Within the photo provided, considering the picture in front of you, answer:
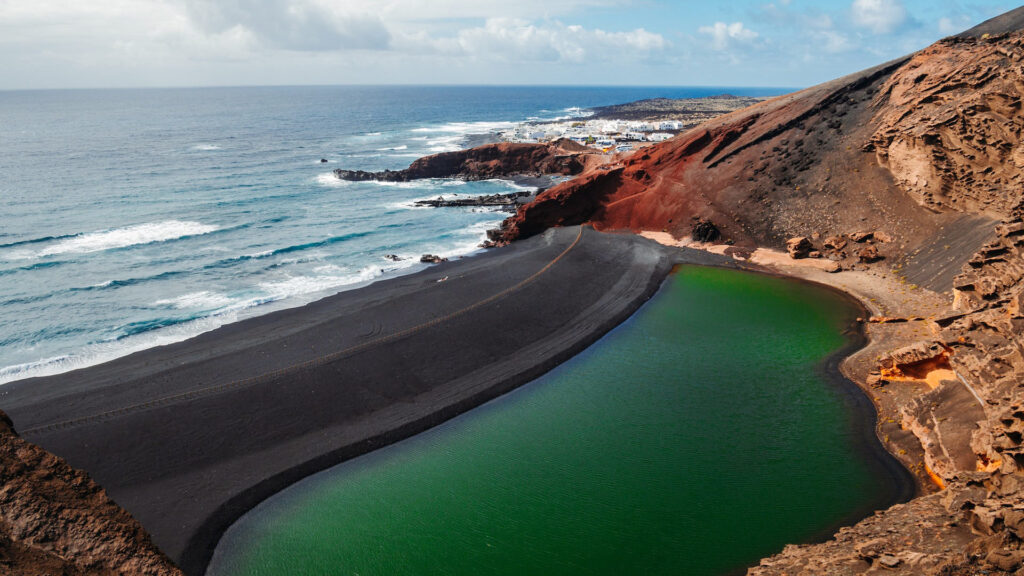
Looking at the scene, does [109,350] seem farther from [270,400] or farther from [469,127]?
[469,127]

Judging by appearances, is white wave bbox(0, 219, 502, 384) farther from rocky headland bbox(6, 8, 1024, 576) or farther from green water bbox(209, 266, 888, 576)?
green water bbox(209, 266, 888, 576)

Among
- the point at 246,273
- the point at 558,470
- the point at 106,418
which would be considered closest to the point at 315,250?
the point at 246,273

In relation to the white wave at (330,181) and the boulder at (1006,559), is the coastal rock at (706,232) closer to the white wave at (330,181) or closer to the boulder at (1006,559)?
the boulder at (1006,559)

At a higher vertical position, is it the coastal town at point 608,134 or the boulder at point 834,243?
the coastal town at point 608,134

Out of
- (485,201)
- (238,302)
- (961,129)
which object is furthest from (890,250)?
(238,302)

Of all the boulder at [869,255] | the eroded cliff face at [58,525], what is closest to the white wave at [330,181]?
the boulder at [869,255]
